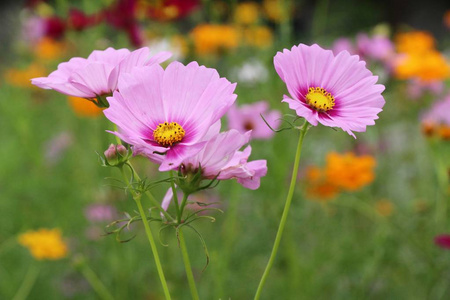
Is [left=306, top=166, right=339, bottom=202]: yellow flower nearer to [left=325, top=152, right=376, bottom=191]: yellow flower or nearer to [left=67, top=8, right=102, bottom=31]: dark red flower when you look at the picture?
[left=325, top=152, right=376, bottom=191]: yellow flower

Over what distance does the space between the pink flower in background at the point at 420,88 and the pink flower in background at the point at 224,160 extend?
1.20m

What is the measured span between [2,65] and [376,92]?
3801 mm

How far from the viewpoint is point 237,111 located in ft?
3.32

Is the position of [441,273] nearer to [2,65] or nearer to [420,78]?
[420,78]

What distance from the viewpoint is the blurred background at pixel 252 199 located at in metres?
1.04

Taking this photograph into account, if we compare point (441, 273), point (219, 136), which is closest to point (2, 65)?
point (441, 273)

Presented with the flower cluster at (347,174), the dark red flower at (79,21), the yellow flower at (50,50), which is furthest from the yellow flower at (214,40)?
the yellow flower at (50,50)

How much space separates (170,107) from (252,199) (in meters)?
1.10

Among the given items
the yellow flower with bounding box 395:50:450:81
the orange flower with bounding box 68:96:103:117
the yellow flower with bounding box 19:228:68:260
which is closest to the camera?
the yellow flower with bounding box 19:228:68:260

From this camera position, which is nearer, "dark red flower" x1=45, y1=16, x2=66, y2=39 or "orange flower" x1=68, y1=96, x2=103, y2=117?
"dark red flower" x1=45, y1=16, x2=66, y2=39

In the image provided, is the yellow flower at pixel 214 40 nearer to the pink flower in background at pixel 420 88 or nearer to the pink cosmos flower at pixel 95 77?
the pink flower in background at pixel 420 88

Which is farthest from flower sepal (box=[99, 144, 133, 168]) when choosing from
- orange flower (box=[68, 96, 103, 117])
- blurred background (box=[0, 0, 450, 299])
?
orange flower (box=[68, 96, 103, 117])

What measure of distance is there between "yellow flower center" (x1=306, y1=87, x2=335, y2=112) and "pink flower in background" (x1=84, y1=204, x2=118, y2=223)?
838 mm

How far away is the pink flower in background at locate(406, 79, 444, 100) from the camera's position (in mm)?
1530
